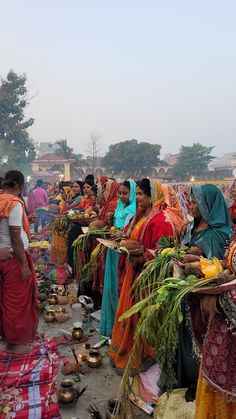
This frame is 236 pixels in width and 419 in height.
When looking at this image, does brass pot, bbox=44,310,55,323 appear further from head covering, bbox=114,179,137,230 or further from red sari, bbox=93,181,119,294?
head covering, bbox=114,179,137,230

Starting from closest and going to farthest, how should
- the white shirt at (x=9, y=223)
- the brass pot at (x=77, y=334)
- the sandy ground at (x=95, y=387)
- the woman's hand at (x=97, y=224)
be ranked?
the sandy ground at (x=95, y=387), the white shirt at (x=9, y=223), the brass pot at (x=77, y=334), the woman's hand at (x=97, y=224)

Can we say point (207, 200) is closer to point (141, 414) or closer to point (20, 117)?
point (141, 414)

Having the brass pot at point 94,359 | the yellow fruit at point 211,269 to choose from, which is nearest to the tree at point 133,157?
the brass pot at point 94,359

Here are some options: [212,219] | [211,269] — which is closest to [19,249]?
[212,219]

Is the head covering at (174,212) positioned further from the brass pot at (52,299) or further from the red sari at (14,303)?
the brass pot at (52,299)

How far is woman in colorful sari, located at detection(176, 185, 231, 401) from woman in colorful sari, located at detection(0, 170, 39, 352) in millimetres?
2035

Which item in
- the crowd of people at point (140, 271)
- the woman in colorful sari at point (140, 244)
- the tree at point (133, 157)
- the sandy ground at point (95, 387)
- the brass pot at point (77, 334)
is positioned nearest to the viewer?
the crowd of people at point (140, 271)

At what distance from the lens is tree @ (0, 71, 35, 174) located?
32.9 m

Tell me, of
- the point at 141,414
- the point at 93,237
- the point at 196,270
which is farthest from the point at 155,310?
the point at 93,237

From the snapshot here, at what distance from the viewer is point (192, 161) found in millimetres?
42000

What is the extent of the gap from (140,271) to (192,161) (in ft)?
132

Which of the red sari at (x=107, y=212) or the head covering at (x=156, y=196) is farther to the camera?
the red sari at (x=107, y=212)

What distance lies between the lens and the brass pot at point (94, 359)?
361cm

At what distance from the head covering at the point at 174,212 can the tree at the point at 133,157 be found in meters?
35.6
